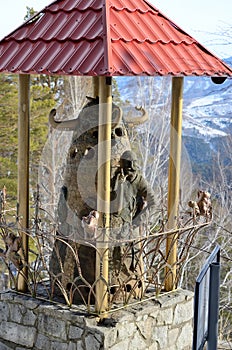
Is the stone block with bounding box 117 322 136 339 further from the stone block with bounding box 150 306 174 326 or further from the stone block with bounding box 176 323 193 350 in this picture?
the stone block with bounding box 176 323 193 350

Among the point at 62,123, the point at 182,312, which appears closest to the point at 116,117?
the point at 62,123

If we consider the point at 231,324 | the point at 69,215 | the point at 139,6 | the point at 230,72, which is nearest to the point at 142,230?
the point at 69,215

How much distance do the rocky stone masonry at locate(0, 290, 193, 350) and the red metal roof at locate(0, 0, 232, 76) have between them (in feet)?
5.73

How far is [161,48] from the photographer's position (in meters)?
4.64

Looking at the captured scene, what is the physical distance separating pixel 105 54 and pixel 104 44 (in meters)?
0.13

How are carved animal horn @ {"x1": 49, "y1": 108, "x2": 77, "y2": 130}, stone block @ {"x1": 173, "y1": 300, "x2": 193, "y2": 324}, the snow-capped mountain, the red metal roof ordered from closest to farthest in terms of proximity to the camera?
1. the red metal roof
2. carved animal horn @ {"x1": 49, "y1": 108, "x2": 77, "y2": 130}
3. stone block @ {"x1": 173, "y1": 300, "x2": 193, "y2": 324}
4. the snow-capped mountain

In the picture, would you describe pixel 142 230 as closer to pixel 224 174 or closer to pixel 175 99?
pixel 175 99

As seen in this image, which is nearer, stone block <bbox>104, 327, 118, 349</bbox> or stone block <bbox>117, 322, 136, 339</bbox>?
stone block <bbox>104, 327, 118, 349</bbox>

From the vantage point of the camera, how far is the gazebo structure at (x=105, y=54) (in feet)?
13.9

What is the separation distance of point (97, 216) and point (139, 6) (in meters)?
1.73

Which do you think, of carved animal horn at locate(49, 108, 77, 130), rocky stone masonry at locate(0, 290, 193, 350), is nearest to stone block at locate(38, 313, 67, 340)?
rocky stone masonry at locate(0, 290, 193, 350)

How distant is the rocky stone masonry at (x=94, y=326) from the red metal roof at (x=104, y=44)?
5.73 ft

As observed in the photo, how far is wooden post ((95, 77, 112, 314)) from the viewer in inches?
171

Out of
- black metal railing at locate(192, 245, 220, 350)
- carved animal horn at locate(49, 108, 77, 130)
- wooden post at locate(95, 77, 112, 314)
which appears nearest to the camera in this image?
black metal railing at locate(192, 245, 220, 350)
